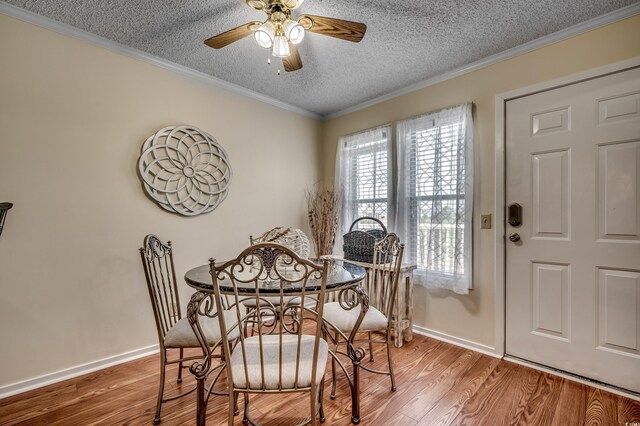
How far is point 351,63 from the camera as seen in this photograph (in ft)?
8.50

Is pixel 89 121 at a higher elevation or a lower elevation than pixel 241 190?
higher

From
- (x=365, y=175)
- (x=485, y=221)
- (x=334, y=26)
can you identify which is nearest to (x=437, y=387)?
(x=485, y=221)

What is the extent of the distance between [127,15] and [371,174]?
241 centimetres

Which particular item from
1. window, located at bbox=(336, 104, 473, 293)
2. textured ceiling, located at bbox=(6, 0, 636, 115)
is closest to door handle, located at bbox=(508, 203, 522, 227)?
window, located at bbox=(336, 104, 473, 293)

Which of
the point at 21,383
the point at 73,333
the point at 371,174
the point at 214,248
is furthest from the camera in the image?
the point at 371,174

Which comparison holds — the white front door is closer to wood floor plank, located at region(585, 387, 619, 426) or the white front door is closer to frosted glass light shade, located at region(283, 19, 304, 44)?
wood floor plank, located at region(585, 387, 619, 426)

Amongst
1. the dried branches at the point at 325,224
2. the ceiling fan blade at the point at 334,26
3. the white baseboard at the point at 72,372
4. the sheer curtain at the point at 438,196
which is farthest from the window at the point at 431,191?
the white baseboard at the point at 72,372

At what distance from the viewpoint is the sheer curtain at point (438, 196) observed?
2.57m

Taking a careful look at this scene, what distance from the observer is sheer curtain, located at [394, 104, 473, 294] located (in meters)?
2.57

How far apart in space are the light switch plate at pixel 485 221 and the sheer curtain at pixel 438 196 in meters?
0.09

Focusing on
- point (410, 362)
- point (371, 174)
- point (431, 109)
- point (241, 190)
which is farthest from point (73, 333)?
point (431, 109)

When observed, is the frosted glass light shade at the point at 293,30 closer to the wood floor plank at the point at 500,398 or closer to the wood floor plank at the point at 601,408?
the wood floor plank at the point at 500,398

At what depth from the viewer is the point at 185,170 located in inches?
Answer: 103

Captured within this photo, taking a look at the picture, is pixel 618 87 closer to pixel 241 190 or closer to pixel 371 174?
pixel 371 174
